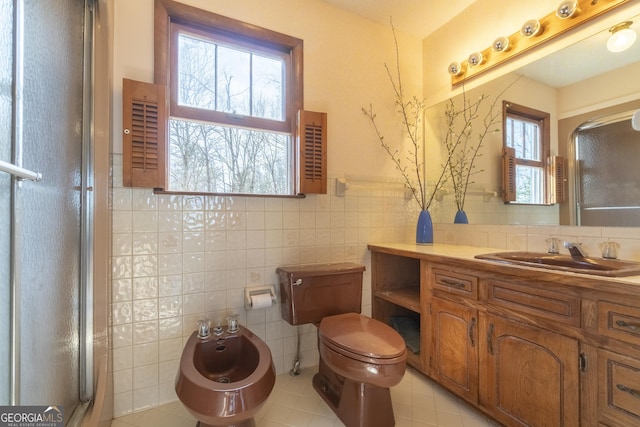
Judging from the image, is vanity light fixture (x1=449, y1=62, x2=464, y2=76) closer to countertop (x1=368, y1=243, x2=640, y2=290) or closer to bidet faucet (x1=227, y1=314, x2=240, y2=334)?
countertop (x1=368, y1=243, x2=640, y2=290)

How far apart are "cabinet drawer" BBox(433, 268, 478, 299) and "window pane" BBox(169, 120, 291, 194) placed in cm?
106

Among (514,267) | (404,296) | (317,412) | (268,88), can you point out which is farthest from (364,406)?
(268,88)

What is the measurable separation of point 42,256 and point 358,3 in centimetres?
226

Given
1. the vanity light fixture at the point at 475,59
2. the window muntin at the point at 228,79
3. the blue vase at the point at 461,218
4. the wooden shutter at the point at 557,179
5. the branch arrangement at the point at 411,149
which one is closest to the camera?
the wooden shutter at the point at 557,179

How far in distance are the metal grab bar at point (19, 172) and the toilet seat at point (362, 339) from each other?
124 centimetres

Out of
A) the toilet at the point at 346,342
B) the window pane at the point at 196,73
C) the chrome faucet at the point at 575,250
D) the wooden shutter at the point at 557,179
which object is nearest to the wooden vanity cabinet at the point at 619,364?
the chrome faucet at the point at 575,250

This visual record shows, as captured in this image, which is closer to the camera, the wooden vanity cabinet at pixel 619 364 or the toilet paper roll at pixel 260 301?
the wooden vanity cabinet at pixel 619 364

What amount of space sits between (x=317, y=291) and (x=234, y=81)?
1.40m

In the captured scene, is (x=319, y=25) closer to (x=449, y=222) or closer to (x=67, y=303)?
(x=449, y=222)

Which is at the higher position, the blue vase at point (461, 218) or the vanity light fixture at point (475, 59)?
the vanity light fixture at point (475, 59)

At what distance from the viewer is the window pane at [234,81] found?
1762mm

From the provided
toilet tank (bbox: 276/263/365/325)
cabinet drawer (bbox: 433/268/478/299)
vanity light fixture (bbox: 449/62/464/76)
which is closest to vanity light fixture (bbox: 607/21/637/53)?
vanity light fixture (bbox: 449/62/464/76)

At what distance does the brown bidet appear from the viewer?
1049mm

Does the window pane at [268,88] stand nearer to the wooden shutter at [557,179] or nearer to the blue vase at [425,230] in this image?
the blue vase at [425,230]
